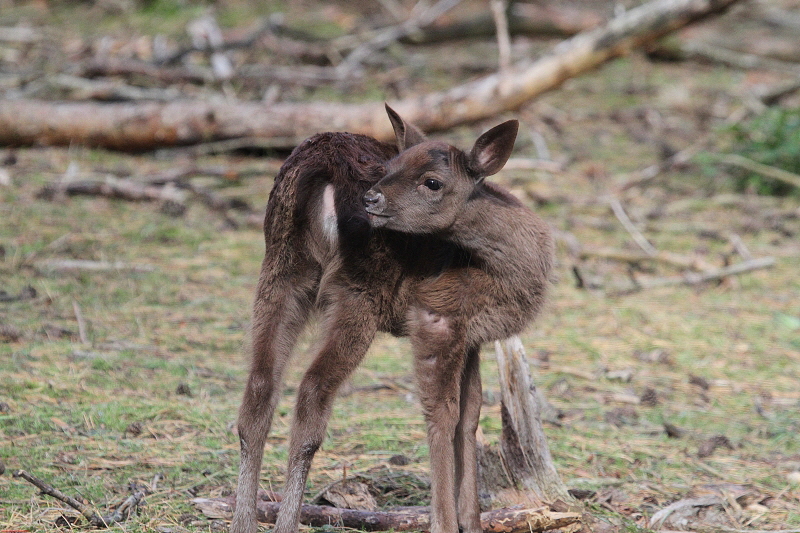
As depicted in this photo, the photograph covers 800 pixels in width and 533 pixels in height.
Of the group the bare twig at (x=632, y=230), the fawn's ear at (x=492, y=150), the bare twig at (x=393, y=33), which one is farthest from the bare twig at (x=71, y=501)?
the bare twig at (x=393, y=33)

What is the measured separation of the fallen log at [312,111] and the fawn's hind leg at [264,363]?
20.7 ft

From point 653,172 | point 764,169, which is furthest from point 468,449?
point 764,169

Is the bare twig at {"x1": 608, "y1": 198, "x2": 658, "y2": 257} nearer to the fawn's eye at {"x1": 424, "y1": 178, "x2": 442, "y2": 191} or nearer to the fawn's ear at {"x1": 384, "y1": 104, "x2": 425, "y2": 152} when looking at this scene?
the fawn's ear at {"x1": 384, "y1": 104, "x2": 425, "y2": 152}

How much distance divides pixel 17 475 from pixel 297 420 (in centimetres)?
141

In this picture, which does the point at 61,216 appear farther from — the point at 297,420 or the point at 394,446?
the point at 297,420

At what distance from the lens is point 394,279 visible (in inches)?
153

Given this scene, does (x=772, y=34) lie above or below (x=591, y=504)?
above

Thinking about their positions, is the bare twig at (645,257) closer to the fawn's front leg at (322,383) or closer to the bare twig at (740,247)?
the bare twig at (740,247)

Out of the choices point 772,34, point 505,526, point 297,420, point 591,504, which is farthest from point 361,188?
point 772,34

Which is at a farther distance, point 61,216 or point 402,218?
point 61,216

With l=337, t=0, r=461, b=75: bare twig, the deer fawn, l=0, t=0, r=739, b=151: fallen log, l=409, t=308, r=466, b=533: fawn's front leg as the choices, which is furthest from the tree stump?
l=337, t=0, r=461, b=75: bare twig

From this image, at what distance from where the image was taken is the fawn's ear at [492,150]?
3805 millimetres

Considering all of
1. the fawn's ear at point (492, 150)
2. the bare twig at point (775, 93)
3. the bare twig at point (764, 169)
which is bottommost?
the fawn's ear at point (492, 150)

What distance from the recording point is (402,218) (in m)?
3.70
